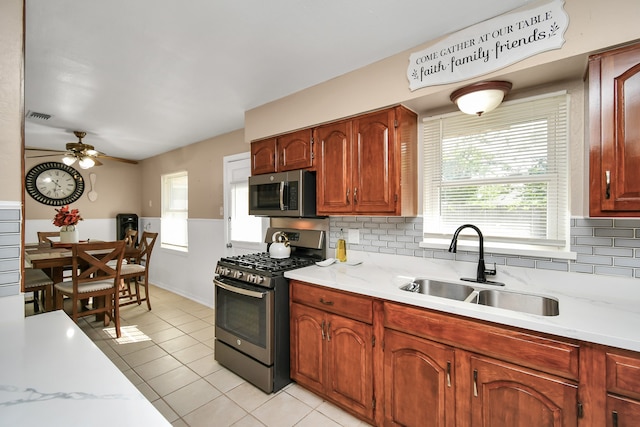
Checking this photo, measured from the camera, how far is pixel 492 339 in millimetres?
1343

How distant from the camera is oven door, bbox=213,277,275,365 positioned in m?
2.13

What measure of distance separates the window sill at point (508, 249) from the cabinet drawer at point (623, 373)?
0.68 metres

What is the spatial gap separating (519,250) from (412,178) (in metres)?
0.82

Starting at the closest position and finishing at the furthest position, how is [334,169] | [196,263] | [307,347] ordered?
[307,347], [334,169], [196,263]

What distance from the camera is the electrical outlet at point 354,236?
2.54 m

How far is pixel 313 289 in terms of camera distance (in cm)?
205

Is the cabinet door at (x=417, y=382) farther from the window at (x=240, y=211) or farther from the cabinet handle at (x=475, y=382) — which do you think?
the window at (x=240, y=211)

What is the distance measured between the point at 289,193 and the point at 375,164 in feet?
2.60

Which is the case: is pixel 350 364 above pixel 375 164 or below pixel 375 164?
below

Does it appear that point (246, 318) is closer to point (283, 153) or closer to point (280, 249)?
point (280, 249)

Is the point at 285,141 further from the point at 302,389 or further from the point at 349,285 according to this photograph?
the point at 302,389

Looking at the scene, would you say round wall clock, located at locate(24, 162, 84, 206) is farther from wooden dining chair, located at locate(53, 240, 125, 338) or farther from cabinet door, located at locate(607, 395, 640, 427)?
cabinet door, located at locate(607, 395, 640, 427)

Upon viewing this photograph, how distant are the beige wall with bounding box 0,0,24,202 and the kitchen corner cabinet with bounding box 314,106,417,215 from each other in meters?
1.72

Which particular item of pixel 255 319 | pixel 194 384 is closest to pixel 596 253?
pixel 255 319
